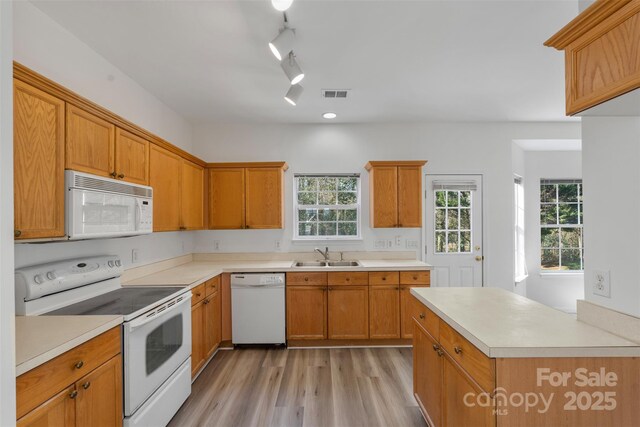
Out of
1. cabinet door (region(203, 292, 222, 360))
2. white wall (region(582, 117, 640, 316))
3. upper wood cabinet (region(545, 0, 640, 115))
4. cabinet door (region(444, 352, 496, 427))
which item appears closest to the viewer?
upper wood cabinet (region(545, 0, 640, 115))

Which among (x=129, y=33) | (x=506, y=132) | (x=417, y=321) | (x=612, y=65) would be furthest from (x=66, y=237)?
(x=506, y=132)

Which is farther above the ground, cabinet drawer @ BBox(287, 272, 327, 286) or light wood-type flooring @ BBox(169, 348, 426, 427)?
cabinet drawer @ BBox(287, 272, 327, 286)

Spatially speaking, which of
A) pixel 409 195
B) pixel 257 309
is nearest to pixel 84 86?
pixel 257 309

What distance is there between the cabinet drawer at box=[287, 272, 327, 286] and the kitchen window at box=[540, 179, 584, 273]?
11.8 feet

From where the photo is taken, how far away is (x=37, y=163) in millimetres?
1541

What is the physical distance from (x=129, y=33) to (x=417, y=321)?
286 cm

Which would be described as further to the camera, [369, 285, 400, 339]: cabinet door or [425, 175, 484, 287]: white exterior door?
[425, 175, 484, 287]: white exterior door

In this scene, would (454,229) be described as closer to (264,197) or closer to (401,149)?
(401,149)

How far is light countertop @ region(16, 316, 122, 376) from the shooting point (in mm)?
1214

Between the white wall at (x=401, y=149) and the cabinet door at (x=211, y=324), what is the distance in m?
1.37

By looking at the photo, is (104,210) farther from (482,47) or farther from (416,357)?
(482,47)

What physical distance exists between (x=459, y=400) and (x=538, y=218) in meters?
4.19

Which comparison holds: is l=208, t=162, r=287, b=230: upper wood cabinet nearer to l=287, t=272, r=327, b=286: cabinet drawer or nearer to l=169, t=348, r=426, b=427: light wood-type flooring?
l=287, t=272, r=327, b=286: cabinet drawer

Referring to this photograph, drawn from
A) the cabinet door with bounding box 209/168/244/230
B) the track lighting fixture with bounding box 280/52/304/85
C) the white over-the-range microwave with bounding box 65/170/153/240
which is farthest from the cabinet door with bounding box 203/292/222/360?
the track lighting fixture with bounding box 280/52/304/85
